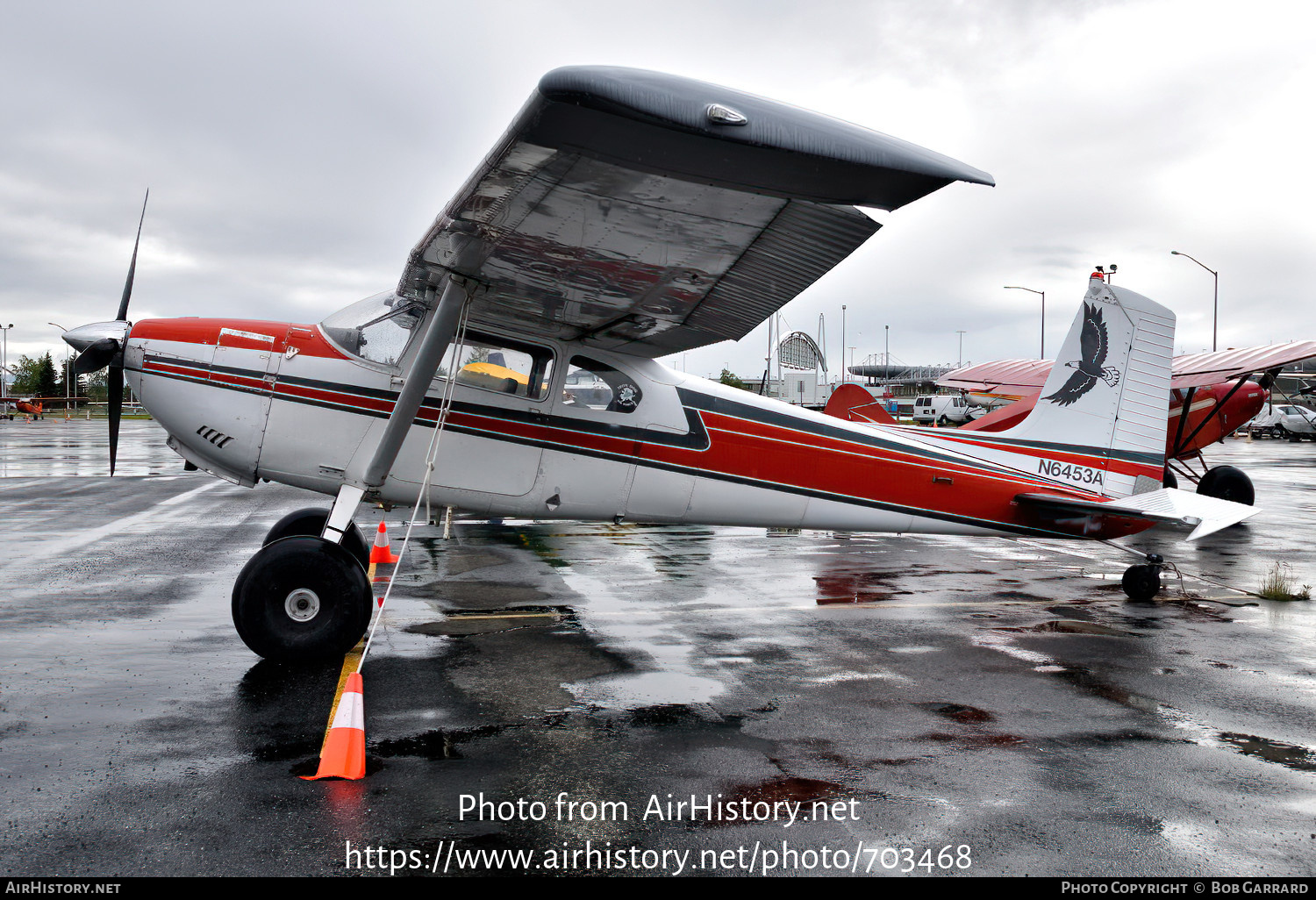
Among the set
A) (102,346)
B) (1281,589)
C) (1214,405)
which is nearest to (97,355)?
(102,346)

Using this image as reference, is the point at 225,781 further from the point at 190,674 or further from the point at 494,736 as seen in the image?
the point at 190,674

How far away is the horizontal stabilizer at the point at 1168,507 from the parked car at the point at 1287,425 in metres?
45.3

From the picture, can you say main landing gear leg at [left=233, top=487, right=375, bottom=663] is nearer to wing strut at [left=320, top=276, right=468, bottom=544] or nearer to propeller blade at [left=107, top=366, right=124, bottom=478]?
wing strut at [left=320, top=276, right=468, bottom=544]

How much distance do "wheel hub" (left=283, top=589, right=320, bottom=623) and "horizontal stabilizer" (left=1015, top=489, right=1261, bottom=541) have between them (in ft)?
18.8

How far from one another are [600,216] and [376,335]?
2.71m

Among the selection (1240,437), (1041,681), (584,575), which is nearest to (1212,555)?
(1041,681)

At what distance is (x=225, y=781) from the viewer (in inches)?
149

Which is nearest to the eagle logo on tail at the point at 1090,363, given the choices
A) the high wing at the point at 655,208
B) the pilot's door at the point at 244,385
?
the high wing at the point at 655,208

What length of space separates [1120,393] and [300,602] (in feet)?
23.7

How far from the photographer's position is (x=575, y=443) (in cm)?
680

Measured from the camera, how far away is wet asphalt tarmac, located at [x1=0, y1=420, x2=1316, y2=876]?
3.29 meters

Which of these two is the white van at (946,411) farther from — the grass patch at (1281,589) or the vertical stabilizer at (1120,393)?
the vertical stabilizer at (1120,393)

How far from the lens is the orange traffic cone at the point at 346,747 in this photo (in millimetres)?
3869

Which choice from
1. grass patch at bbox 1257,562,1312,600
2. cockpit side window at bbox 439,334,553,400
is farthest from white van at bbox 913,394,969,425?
cockpit side window at bbox 439,334,553,400
